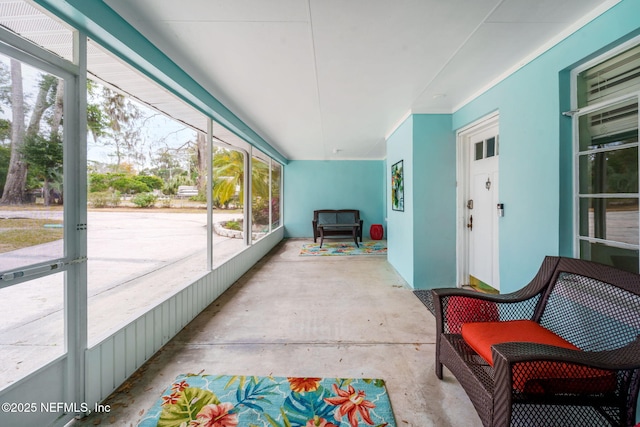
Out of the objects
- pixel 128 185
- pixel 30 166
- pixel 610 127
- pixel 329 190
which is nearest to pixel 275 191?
pixel 329 190

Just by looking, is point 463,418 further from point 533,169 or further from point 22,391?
point 22,391

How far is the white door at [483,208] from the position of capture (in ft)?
9.64

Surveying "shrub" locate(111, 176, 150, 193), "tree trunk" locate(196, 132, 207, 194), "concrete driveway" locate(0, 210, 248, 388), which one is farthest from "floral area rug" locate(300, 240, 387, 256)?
"shrub" locate(111, 176, 150, 193)

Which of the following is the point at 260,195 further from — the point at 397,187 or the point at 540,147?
the point at 540,147

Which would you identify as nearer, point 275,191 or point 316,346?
point 316,346

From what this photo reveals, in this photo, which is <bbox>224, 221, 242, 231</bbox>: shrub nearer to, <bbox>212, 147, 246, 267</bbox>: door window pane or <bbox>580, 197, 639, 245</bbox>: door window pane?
<bbox>212, 147, 246, 267</bbox>: door window pane

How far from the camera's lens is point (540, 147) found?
2.07 metres

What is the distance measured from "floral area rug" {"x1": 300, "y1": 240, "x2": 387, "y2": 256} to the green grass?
453 centimetres

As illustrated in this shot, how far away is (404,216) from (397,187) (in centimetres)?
57

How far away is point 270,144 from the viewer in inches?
223

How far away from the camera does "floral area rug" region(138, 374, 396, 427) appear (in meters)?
1.44

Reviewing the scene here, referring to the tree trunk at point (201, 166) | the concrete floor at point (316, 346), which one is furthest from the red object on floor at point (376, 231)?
the tree trunk at point (201, 166)

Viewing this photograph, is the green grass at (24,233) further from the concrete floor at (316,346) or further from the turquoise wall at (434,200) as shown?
the turquoise wall at (434,200)

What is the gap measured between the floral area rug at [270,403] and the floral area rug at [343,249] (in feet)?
13.1
